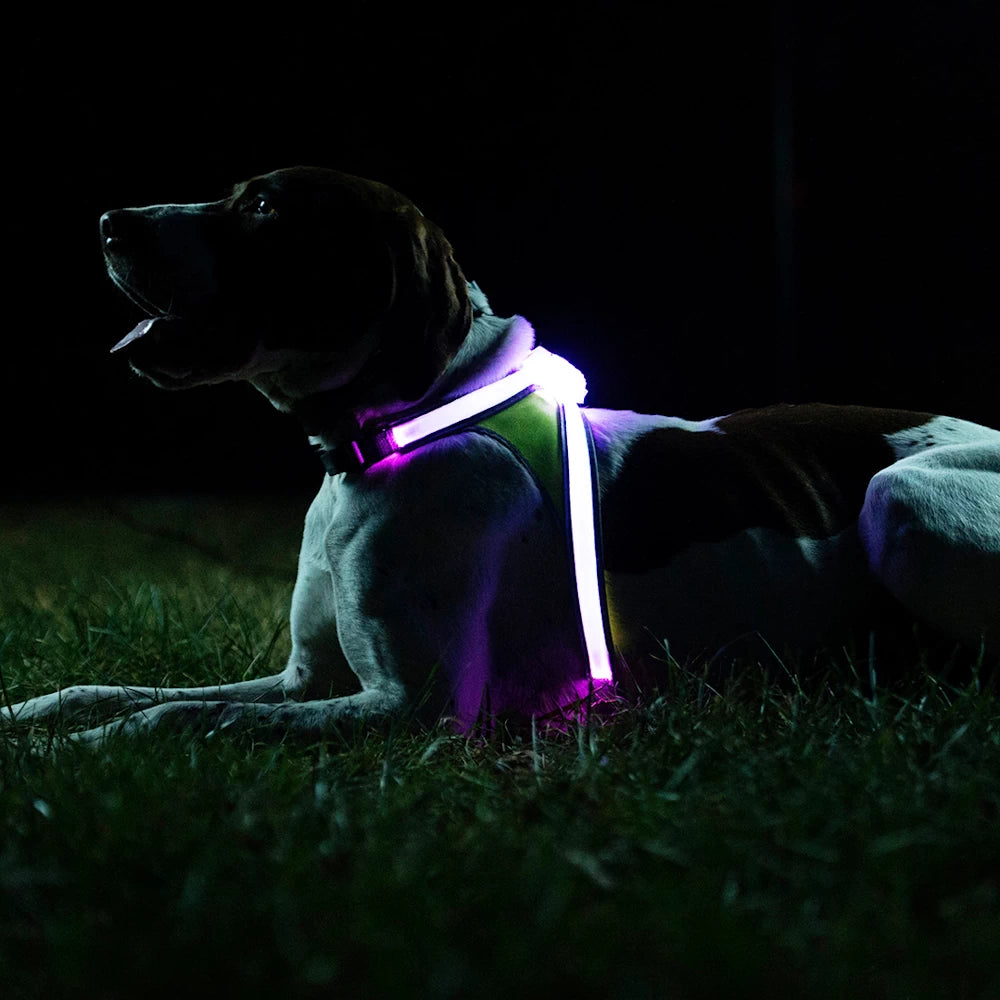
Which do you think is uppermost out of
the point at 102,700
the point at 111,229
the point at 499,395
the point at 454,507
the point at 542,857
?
the point at 111,229

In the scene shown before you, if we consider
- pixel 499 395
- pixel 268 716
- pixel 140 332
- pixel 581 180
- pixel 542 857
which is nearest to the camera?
pixel 542 857

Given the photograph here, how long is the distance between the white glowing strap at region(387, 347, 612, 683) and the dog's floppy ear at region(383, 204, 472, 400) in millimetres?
71

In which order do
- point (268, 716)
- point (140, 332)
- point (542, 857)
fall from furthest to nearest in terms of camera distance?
point (140, 332), point (268, 716), point (542, 857)

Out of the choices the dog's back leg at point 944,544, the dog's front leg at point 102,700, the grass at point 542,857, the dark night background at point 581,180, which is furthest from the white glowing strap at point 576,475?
the dark night background at point 581,180

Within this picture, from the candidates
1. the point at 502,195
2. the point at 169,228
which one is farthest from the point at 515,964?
the point at 502,195

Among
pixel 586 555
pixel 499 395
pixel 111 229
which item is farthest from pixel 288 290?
pixel 586 555

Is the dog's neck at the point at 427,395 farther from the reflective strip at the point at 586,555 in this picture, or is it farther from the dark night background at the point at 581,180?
the dark night background at the point at 581,180

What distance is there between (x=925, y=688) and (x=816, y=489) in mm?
456

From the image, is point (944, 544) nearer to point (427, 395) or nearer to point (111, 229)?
point (427, 395)

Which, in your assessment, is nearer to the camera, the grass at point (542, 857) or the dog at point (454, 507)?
the grass at point (542, 857)

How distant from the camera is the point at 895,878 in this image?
1464mm

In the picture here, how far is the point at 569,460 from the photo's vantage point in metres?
2.47

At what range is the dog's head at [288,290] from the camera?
2.38 meters

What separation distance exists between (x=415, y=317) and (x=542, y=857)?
1.22 meters
